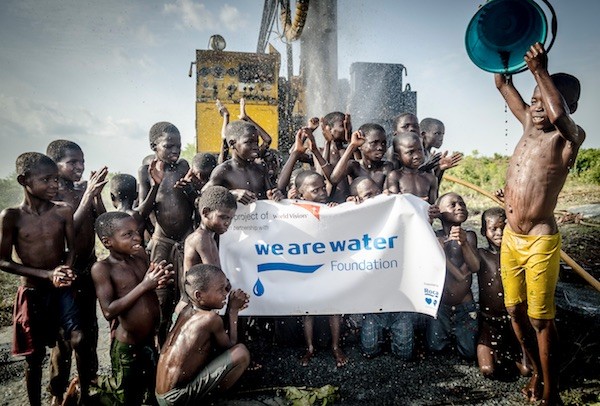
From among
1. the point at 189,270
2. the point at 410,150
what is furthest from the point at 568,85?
the point at 189,270

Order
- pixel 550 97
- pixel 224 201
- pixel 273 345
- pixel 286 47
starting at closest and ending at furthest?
pixel 550 97 < pixel 224 201 < pixel 273 345 < pixel 286 47

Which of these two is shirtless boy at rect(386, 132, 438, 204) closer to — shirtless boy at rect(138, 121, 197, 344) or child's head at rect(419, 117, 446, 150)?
child's head at rect(419, 117, 446, 150)

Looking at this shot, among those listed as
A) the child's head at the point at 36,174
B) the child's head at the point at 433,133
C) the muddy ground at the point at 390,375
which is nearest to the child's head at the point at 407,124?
the child's head at the point at 433,133

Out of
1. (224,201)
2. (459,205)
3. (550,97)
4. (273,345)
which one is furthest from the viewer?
(273,345)

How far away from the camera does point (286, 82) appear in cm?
948

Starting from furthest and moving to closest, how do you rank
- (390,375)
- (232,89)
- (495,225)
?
(232,89), (495,225), (390,375)

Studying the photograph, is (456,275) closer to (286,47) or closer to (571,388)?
(571,388)

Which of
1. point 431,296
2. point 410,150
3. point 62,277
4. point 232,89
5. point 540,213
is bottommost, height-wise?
point 431,296

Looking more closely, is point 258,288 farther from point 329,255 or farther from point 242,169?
point 242,169

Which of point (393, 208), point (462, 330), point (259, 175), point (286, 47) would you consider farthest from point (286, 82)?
point (462, 330)

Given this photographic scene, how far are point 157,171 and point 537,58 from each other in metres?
3.44

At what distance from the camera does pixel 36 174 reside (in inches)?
109

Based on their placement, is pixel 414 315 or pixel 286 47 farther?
pixel 286 47

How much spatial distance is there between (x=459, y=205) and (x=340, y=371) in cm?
192
